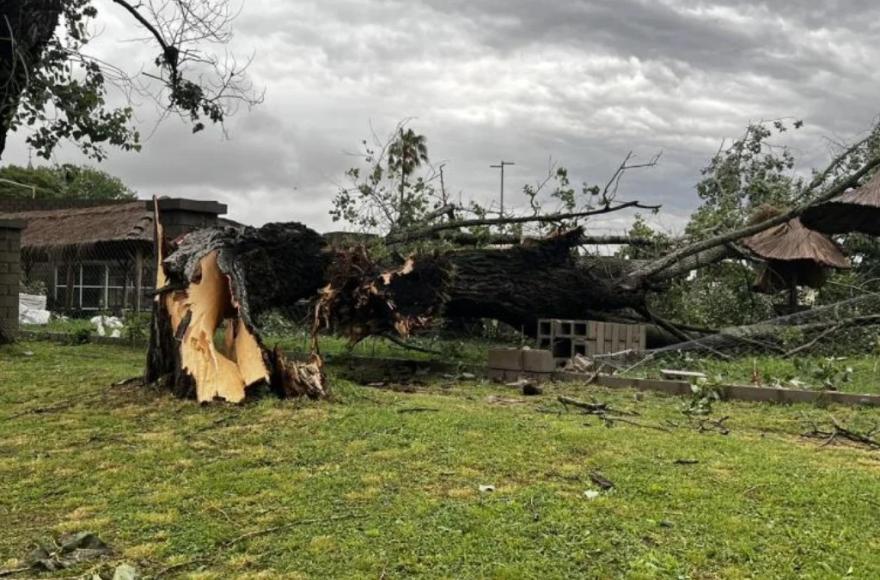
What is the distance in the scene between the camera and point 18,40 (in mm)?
9281

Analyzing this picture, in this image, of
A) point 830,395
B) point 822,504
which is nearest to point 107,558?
point 822,504

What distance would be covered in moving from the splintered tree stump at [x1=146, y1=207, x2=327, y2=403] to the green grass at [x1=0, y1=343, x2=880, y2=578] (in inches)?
9.7

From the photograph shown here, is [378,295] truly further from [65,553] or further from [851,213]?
[851,213]

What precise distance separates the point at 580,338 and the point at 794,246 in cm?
450

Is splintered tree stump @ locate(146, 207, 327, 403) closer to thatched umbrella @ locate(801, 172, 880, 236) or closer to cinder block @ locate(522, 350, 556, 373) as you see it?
cinder block @ locate(522, 350, 556, 373)

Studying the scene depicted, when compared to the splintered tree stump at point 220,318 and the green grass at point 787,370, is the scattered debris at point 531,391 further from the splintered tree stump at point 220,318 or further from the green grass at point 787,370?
the splintered tree stump at point 220,318

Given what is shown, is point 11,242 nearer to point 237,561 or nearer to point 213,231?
point 213,231

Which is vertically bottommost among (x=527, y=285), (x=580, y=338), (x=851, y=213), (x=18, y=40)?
(x=580, y=338)

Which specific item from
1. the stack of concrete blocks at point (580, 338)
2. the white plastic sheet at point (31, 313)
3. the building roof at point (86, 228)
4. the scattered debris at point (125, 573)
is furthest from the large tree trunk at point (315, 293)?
the building roof at point (86, 228)

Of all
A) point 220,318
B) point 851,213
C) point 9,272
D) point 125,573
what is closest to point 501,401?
point 220,318

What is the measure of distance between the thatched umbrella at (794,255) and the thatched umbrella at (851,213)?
114cm

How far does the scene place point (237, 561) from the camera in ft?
9.51

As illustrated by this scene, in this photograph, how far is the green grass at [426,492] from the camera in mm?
2902

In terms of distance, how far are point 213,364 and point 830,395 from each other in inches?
201
